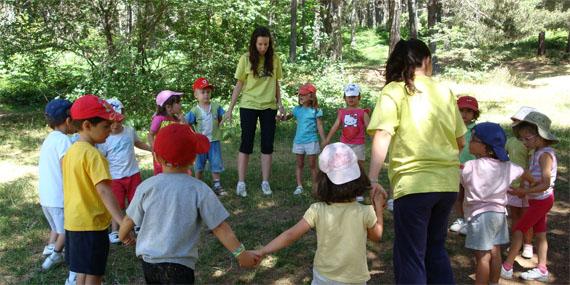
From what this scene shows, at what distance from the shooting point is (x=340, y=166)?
2740 mm

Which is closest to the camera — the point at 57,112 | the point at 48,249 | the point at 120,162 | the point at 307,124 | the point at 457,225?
the point at 57,112

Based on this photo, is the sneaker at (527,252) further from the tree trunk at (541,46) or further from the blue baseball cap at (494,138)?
the tree trunk at (541,46)

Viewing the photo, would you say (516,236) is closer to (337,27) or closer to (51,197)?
(51,197)

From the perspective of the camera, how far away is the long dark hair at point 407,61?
2.99m

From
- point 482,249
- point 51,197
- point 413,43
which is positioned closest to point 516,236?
point 482,249

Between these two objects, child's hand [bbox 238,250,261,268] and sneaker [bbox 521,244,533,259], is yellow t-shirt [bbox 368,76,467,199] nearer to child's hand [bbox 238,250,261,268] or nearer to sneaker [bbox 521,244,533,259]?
child's hand [bbox 238,250,261,268]

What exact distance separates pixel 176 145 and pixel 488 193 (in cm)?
228

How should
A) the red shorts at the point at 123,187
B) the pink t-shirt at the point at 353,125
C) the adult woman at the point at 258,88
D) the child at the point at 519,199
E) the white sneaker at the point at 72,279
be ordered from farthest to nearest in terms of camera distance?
the adult woman at the point at 258,88 < the pink t-shirt at the point at 353,125 < the red shorts at the point at 123,187 < the child at the point at 519,199 < the white sneaker at the point at 72,279

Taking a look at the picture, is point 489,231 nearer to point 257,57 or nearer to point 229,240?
point 229,240

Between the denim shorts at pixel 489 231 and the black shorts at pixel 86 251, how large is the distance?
2.62m

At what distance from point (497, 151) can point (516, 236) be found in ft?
3.18

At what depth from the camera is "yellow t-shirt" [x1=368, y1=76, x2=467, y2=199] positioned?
9.68 feet

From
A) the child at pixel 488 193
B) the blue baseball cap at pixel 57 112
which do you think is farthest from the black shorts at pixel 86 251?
the child at pixel 488 193

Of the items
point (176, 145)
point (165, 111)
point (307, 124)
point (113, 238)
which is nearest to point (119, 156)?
point (165, 111)
